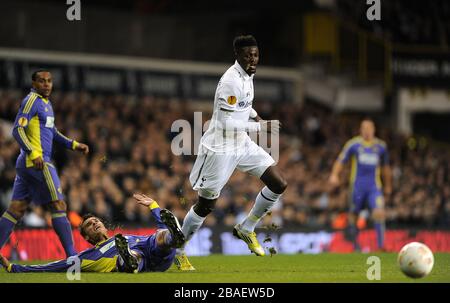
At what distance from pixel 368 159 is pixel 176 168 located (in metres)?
4.90

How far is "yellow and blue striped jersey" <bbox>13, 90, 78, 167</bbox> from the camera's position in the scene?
37.3 feet

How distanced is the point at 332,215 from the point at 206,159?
11.2 m

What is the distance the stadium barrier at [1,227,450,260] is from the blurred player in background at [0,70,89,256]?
4.07 m

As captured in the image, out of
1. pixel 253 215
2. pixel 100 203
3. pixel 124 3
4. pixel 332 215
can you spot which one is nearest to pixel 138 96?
pixel 124 3

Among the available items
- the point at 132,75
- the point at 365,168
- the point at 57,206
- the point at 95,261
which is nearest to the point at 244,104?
the point at 95,261

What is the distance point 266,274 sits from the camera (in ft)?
33.9

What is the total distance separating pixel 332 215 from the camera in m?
21.6

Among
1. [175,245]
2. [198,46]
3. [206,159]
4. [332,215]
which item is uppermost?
[198,46]

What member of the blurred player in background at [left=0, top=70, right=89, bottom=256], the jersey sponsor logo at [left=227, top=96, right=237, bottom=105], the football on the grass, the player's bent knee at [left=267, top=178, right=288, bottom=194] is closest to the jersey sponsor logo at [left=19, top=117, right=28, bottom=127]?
the blurred player in background at [left=0, top=70, right=89, bottom=256]

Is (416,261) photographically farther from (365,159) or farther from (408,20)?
(408,20)

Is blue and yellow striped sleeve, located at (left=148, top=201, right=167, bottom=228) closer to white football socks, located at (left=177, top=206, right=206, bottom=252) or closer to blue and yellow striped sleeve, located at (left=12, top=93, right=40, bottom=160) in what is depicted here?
white football socks, located at (left=177, top=206, right=206, bottom=252)

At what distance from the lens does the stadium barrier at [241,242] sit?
1581 centimetres

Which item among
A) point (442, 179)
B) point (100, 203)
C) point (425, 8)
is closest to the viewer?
point (100, 203)

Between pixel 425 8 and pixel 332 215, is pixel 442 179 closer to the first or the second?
pixel 332 215
